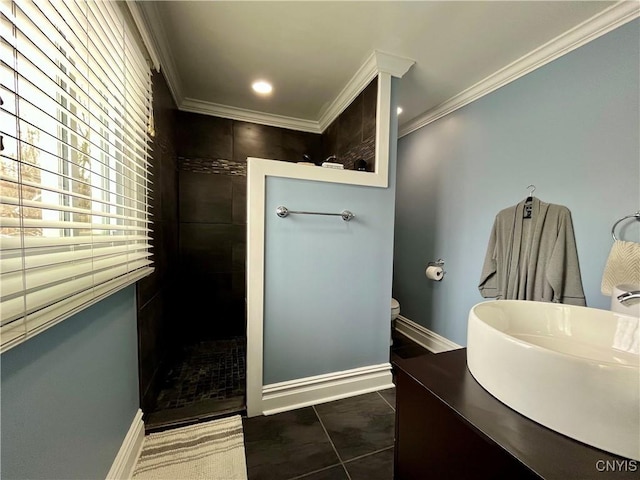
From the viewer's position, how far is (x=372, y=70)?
5.45ft

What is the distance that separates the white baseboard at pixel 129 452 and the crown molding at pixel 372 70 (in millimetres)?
2373

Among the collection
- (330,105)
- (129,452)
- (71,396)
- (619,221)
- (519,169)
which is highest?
(330,105)

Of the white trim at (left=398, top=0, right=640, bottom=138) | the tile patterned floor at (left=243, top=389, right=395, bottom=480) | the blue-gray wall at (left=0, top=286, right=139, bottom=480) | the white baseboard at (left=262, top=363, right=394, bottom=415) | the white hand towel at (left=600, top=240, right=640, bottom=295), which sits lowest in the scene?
the tile patterned floor at (left=243, top=389, right=395, bottom=480)

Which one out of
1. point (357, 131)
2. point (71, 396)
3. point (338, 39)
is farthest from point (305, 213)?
point (71, 396)

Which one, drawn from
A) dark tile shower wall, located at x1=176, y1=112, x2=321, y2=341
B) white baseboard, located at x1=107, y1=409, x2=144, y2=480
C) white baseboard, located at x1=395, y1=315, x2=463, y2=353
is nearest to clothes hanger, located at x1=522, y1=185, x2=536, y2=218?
white baseboard, located at x1=395, y1=315, x2=463, y2=353

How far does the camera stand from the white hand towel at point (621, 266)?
111 centimetres

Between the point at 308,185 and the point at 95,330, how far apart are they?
115 cm

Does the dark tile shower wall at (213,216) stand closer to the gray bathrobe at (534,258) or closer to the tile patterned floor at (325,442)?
the tile patterned floor at (325,442)

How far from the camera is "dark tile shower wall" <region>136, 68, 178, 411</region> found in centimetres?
137

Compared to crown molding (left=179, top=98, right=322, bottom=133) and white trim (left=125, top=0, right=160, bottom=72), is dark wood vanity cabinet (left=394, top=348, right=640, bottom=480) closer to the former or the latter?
white trim (left=125, top=0, right=160, bottom=72)

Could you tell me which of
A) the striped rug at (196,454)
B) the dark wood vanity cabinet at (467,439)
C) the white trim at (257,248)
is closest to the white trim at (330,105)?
the white trim at (257,248)

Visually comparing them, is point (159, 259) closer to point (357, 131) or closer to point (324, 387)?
point (324, 387)

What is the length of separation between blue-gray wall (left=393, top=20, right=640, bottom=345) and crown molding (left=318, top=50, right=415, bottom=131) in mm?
723

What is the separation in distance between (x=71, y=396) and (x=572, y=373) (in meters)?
1.26
